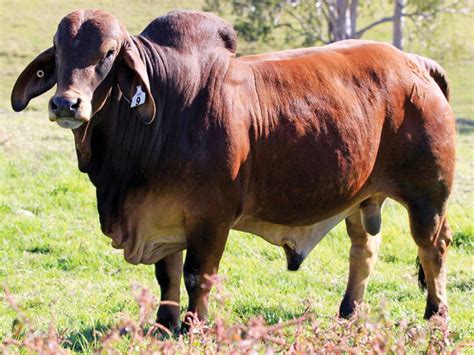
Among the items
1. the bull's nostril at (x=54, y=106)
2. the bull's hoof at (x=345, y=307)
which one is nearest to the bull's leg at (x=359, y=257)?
the bull's hoof at (x=345, y=307)

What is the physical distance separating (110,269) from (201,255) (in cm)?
226

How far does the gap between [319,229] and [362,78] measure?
0.98m

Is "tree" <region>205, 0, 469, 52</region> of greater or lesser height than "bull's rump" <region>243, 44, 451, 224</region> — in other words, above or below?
below

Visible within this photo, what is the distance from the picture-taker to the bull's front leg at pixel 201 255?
5.30 meters

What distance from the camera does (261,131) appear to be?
5578 millimetres

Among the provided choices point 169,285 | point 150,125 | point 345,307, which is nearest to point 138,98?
point 150,125

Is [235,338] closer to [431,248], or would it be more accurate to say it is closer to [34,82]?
[34,82]

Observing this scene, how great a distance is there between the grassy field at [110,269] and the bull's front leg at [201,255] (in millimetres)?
211

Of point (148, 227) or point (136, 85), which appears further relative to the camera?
point (148, 227)

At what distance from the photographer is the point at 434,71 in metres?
6.79

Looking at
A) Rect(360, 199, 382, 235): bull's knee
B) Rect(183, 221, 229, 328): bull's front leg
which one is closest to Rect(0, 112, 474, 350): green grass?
Rect(183, 221, 229, 328): bull's front leg

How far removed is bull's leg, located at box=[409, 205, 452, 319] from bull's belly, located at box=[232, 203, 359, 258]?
1.33ft

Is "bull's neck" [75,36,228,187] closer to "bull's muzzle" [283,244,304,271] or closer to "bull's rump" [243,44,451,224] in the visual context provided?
"bull's rump" [243,44,451,224]

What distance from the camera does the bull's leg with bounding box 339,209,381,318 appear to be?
21.7ft
